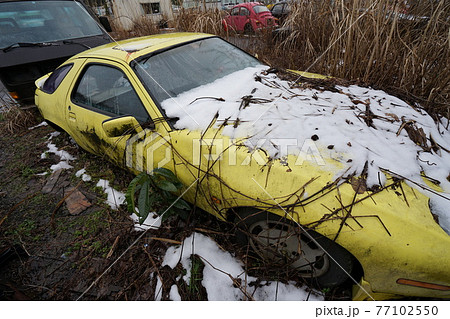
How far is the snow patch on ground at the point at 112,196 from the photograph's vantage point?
229cm

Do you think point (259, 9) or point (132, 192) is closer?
point (132, 192)

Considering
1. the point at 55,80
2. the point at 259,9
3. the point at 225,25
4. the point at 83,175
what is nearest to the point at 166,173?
the point at 83,175

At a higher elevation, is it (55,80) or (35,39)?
(35,39)

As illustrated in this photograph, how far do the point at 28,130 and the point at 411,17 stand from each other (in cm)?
619

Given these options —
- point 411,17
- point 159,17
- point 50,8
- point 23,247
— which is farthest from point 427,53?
point 159,17

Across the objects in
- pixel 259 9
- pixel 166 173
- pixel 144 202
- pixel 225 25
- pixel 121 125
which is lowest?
pixel 144 202

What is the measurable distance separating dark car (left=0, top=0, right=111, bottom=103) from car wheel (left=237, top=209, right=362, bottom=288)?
3.83m

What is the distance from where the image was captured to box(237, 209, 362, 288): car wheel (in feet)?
4.04

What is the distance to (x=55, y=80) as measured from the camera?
2.63 meters

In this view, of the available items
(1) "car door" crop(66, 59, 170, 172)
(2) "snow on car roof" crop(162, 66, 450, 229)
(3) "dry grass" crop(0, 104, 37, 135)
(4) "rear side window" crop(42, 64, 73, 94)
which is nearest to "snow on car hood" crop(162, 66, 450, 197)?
(2) "snow on car roof" crop(162, 66, 450, 229)

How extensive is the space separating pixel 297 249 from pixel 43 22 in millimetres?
4942

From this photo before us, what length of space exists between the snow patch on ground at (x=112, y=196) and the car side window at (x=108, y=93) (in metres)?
0.91

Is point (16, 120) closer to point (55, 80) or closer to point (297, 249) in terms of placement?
point (55, 80)

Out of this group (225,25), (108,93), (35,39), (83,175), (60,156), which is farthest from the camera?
(225,25)
